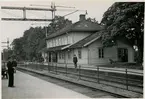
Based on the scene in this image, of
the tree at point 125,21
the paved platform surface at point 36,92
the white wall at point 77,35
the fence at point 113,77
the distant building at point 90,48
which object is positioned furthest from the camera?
the white wall at point 77,35

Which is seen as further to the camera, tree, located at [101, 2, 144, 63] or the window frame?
the window frame

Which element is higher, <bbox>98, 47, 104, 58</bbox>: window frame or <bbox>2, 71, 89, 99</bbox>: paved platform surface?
<bbox>98, 47, 104, 58</bbox>: window frame

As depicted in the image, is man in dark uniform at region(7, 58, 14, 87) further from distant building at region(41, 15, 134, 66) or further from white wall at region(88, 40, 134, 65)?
white wall at region(88, 40, 134, 65)

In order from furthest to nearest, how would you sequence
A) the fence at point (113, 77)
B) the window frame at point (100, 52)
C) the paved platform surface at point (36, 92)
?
1. the window frame at point (100, 52)
2. the fence at point (113, 77)
3. the paved platform surface at point (36, 92)

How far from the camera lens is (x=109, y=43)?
2552cm

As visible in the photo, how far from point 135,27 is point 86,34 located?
11.7m

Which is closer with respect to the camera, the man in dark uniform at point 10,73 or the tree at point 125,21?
the man in dark uniform at point 10,73

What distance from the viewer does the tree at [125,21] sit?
2105 cm

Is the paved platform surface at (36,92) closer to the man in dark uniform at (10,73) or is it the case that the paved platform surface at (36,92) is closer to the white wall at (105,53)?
the man in dark uniform at (10,73)

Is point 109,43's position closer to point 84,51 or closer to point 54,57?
point 84,51

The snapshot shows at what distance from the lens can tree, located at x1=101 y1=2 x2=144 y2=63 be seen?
69.1ft

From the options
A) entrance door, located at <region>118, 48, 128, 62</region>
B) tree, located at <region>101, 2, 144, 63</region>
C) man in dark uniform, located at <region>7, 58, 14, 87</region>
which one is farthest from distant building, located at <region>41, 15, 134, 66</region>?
Answer: man in dark uniform, located at <region>7, 58, 14, 87</region>

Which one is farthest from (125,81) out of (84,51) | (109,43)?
(84,51)

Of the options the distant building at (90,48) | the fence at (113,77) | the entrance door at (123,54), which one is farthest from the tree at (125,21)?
the fence at (113,77)
